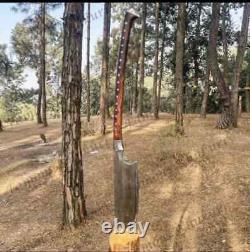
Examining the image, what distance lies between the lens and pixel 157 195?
859 cm

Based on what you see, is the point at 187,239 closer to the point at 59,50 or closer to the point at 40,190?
the point at 40,190

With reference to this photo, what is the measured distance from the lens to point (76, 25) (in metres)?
7.11

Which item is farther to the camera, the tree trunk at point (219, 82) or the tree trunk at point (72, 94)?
the tree trunk at point (219, 82)

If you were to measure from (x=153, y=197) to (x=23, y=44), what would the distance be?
968 inches

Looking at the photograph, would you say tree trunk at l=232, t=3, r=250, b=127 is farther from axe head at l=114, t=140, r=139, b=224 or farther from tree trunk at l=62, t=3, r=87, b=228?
axe head at l=114, t=140, r=139, b=224

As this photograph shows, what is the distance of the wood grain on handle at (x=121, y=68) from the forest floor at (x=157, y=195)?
3.05m

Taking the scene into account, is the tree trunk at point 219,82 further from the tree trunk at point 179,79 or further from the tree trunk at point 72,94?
the tree trunk at point 72,94

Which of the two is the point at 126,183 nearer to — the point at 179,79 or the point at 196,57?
the point at 179,79

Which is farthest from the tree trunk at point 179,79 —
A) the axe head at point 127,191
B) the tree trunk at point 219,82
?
the axe head at point 127,191

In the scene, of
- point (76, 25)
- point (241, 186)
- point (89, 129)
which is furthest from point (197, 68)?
point (76, 25)

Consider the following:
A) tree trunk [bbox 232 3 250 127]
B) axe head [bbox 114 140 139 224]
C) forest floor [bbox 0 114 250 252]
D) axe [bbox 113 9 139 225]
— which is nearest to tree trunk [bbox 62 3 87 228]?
forest floor [bbox 0 114 250 252]

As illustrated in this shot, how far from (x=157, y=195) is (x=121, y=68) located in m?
4.92

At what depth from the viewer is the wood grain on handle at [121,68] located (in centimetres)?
402

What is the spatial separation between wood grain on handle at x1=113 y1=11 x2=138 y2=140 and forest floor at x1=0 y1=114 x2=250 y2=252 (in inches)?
120
